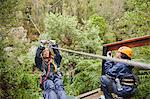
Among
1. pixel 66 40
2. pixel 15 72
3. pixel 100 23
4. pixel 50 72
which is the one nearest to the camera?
pixel 50 72

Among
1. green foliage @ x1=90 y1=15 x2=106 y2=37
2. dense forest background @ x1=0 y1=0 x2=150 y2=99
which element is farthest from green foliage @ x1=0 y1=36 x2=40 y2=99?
green foliage @ x1=90 y1=15 x2=106 y2=37

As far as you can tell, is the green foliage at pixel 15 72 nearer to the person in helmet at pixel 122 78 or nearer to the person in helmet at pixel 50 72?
the person in helmet at pixel 50 72

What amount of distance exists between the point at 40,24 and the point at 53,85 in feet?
36.0

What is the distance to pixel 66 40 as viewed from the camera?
1133 centimetres

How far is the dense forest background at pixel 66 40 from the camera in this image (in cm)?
552

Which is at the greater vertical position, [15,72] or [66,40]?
[66,40]

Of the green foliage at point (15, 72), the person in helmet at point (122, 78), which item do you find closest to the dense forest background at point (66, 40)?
the green foliage at point (15, 72)

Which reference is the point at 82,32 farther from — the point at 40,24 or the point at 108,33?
the point at 40,24

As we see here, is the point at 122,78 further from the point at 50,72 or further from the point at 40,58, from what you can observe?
the point at 40,58

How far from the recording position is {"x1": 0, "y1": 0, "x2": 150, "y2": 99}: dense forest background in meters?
5.52

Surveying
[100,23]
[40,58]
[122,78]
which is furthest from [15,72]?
[100,23]

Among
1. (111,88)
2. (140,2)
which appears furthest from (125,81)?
(140,2)

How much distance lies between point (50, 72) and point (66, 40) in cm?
696

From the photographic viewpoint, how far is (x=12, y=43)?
19.7 feet
